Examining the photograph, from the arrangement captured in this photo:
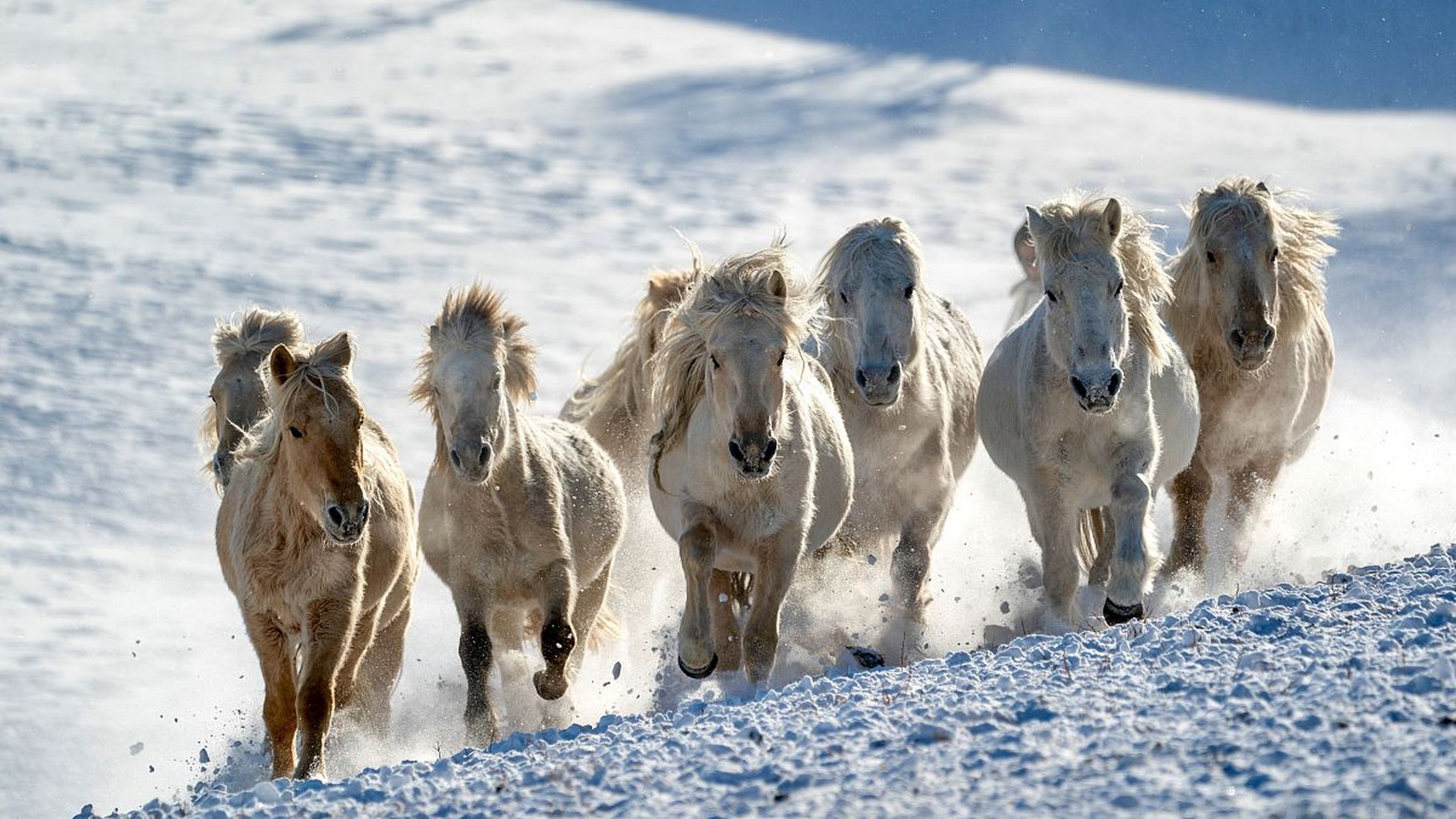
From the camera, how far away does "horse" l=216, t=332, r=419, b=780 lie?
20.2 ft

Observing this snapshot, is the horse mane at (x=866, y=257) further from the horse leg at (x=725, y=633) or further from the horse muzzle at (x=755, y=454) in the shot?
the horse muzzle at (x=755, y=454)

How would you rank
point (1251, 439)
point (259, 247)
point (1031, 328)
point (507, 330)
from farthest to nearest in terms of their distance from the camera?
point (259, 247), point (1251, 439), point (1031, 328), point (507, 330)

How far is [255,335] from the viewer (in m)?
7.97

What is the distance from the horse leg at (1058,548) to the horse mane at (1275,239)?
5.97 ft

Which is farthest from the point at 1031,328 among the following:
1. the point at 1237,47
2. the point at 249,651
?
the point at 1237,47

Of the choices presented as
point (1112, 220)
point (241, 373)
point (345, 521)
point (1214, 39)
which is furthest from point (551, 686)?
point (1214, 39)

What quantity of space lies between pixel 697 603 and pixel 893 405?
1.65 meters

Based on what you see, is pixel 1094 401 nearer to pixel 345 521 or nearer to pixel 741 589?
pixel 741 589

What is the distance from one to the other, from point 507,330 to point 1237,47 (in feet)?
196

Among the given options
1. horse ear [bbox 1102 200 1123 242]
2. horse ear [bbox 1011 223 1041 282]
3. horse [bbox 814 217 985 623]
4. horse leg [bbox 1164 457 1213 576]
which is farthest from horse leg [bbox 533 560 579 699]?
horse ear [bbox 1011 223 1041 282]

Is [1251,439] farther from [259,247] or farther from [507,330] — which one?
[259,247]

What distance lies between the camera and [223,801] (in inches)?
198

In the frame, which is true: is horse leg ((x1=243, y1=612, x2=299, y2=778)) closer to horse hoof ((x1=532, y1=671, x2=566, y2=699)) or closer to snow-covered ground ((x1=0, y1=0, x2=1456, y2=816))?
snow-covered ground ((x1=0, y1=0, x2=1456, y2=816))

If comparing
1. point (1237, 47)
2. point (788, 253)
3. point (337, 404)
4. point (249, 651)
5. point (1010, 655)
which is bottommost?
point (249, 651)
